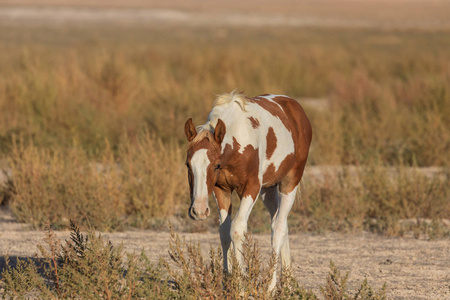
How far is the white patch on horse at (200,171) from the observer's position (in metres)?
4.35

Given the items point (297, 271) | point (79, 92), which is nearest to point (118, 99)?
point (79, 92)

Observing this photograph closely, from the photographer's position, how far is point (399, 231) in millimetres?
Result: 7918

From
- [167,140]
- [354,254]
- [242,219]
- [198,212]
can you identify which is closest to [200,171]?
[198,212]

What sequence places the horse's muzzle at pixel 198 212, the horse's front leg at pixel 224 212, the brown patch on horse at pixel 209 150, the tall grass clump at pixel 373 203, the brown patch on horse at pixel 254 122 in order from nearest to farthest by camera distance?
the horse's muzzle at pixel 198 212, the brown patch on horse at pixel 209 150, the brown patch on horse at pixel 254 122, the horse's front leg at pixel 224 212, the tall grass clump at pixel 373 203

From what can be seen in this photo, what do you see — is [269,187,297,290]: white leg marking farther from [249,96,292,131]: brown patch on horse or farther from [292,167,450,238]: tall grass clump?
[292,167,450,238]: tall grass clump

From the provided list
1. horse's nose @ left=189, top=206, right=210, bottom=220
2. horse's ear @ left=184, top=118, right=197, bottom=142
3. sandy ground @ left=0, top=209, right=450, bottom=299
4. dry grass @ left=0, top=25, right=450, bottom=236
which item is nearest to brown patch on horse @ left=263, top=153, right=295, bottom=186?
horse's ear @ left=184, top=118, right=197, bottom=142

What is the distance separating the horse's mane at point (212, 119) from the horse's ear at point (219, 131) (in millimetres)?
34

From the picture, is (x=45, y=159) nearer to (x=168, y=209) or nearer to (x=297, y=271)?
(x=168, y=209)

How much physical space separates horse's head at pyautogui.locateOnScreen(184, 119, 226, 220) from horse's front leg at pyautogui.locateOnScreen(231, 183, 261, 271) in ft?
1.14

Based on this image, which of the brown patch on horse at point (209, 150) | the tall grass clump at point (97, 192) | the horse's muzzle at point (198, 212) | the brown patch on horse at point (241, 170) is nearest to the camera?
the horse's muzzle at point (198, 212)

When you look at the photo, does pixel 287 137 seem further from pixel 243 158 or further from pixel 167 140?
pixel 167 140

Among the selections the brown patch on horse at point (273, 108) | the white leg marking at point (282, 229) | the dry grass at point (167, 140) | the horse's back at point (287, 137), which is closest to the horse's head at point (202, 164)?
the horse's back at point (287, 137)

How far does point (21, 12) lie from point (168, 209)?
304ft

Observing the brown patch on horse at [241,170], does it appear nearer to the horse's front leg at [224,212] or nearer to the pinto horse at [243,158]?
the pinto horse at [243,158]
